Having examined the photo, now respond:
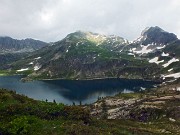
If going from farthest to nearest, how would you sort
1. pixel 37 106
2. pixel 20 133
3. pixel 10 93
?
pixel 10 93, pixel 37 106, pixel 20 133

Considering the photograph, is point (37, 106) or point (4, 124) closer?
point (4, 124)

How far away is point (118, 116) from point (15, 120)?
3668 inches

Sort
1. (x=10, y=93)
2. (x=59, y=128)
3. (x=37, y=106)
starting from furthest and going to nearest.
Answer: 1. (x=10, y=93)
2. (x=37, y=106)
3. (x=59, y=128)

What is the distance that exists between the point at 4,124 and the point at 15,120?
4.71 ft

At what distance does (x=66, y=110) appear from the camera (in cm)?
4947

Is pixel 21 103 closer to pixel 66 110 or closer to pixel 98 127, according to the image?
pixel 66 110

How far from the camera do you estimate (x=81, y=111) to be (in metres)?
50.3

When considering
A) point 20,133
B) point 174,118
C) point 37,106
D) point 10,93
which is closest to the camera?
point 20,133

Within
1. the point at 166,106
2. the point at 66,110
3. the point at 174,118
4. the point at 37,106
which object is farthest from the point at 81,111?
the point at 166,106

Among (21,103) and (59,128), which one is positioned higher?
(21,103)

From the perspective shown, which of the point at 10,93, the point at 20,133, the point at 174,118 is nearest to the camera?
the point at 20,133

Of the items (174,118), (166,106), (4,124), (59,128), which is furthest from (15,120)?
(166,106)

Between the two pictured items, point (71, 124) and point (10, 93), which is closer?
point (71, 124)

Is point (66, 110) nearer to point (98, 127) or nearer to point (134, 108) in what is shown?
point (98, 127)
